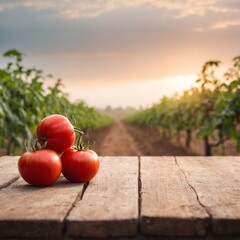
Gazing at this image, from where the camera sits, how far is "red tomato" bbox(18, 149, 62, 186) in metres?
2.09

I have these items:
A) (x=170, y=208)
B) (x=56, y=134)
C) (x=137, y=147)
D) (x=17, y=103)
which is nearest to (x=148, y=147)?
(x=137, y=147)

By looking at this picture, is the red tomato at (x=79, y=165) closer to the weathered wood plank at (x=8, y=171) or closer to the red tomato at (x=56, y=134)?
the red tomato at (x=56, y=134)

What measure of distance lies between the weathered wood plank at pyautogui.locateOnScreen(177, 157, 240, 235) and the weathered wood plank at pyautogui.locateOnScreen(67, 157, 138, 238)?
0.29m

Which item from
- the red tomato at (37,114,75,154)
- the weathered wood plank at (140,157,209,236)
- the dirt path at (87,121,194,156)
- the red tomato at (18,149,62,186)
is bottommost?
the dirt path at (87,121,194,156)

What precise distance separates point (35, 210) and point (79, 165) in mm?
598

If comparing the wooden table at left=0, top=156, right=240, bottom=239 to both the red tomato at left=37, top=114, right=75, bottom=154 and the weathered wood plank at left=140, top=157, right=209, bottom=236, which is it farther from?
the red tomato at left=37, top=114, right=75, bottom=154

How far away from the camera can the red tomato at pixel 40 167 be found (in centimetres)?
209

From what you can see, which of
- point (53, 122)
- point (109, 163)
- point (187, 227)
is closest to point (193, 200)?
point (187, 227)

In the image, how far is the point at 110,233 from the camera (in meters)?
1.49

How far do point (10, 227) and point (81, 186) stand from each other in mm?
628

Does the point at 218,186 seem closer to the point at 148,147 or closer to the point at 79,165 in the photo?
the point at 79,165

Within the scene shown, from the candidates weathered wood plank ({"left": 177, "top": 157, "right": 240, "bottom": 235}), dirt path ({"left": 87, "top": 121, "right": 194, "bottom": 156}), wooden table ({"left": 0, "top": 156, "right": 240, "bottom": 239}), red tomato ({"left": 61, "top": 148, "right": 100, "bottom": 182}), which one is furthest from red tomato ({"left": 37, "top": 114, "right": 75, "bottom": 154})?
dirt path ({"left": 87, "top": 121, "right": 194, "bottom": 156})

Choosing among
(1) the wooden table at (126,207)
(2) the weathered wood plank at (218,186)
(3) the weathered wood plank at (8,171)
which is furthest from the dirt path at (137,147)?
(1) the wooden table at (126,207)

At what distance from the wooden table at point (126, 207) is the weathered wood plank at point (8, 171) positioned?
1 cm
